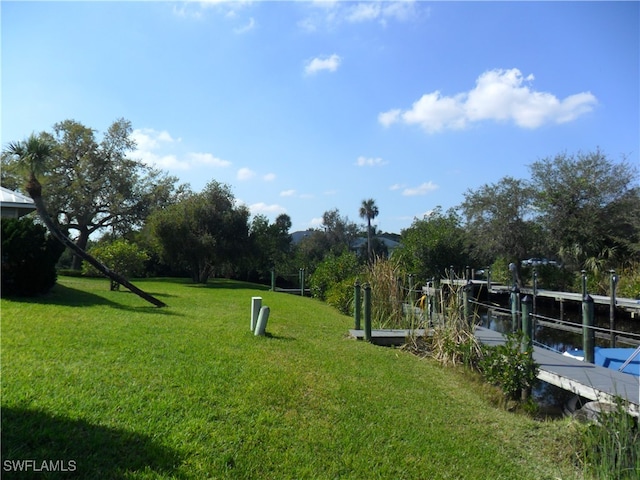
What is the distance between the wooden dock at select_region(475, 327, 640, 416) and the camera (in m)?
5.59

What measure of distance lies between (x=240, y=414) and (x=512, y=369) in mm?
3835

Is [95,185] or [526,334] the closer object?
[526,334]

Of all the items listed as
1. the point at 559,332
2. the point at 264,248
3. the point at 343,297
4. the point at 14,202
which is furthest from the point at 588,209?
the point at 14,202

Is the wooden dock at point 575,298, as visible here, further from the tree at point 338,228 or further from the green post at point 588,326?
the tree at point 338,228

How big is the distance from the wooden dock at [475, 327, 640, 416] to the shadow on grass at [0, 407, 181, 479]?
4747 millimetres

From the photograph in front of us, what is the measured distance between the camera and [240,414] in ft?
14.2

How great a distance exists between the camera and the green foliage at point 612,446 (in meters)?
3.82

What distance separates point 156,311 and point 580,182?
71.6 feet

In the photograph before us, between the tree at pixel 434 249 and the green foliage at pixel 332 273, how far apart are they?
7.07 metres

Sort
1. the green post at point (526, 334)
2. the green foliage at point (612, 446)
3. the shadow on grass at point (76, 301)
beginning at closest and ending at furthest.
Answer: the green foliage at point (612, 446) < the green post at point (526, 334) < the shadow on grass at point (76, 301)

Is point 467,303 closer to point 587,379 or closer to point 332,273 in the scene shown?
point 587,379

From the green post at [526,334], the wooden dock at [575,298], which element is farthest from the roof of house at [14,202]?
the green post at [526,334]

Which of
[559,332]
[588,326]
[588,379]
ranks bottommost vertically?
[559,332]

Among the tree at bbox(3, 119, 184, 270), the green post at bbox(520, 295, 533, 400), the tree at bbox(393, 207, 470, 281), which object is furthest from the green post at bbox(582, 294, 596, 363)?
the tree at bbox(3, 119, 184, 270)
